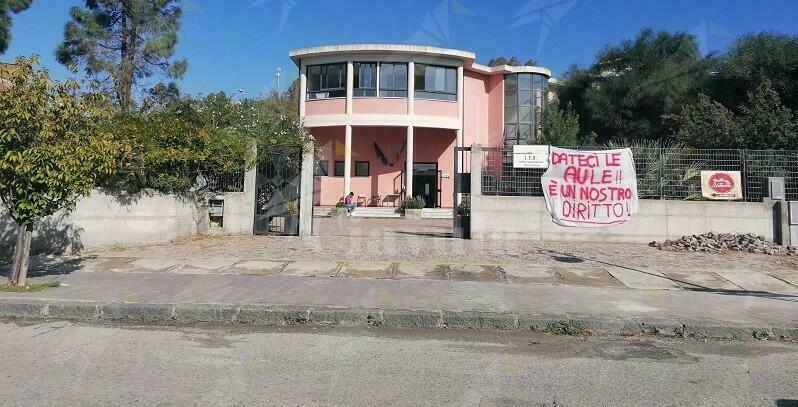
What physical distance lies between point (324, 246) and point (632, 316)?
7.25 metres

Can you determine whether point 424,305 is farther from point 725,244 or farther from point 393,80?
point 393,80

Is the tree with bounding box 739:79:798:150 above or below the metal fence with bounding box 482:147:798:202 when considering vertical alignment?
above

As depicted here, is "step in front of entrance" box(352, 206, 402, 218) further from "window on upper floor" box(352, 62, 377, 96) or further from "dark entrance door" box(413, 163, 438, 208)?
"window on upper floor" box(352, 62, 377, 96)

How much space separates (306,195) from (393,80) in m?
16.4

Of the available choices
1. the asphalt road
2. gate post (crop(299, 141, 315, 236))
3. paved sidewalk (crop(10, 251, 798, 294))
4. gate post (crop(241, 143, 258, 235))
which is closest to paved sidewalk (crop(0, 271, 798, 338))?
the asphalt road

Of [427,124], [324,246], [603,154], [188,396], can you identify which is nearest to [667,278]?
[603,154]

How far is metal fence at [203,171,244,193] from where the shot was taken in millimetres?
13945

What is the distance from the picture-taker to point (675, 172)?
523 inches

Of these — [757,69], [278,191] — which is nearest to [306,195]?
[278,191]

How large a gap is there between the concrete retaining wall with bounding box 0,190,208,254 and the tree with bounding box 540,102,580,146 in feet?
59.4

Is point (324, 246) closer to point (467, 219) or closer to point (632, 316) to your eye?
point (467, 219)

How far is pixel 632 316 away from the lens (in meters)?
6.62

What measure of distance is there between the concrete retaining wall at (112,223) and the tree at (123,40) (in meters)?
13.8

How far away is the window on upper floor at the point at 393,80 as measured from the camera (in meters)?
28.8
